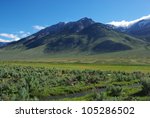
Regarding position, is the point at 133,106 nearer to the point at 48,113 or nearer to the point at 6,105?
the point at 48,113

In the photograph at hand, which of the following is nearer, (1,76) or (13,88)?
(13,88)

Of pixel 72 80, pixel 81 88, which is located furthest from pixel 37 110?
pixel 72 80

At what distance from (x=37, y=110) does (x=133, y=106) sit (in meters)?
4.85

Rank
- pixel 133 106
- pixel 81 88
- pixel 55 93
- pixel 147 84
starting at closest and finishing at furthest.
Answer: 1. pixel 133 106
2. pixel 147 84
3. pixel 55 93
4. pixel 81 88

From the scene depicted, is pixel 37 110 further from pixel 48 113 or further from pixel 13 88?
pixel 13 88

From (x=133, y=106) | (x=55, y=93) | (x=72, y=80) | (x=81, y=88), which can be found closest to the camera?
(x=133, y=106)

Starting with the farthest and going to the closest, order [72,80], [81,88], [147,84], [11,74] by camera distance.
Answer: [11,74], [72,80], [81,88], [147,84]

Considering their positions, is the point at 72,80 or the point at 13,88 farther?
the point at 72,80

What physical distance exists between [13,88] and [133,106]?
94.1 ft

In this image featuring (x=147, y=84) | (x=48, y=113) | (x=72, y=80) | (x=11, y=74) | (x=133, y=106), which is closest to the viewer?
(x=48, y=113)

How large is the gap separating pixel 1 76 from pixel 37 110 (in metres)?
47.2

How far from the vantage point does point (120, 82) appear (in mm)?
60406

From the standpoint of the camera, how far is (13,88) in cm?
4378

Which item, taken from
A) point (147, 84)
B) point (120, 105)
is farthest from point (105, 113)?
point (147, 84)
